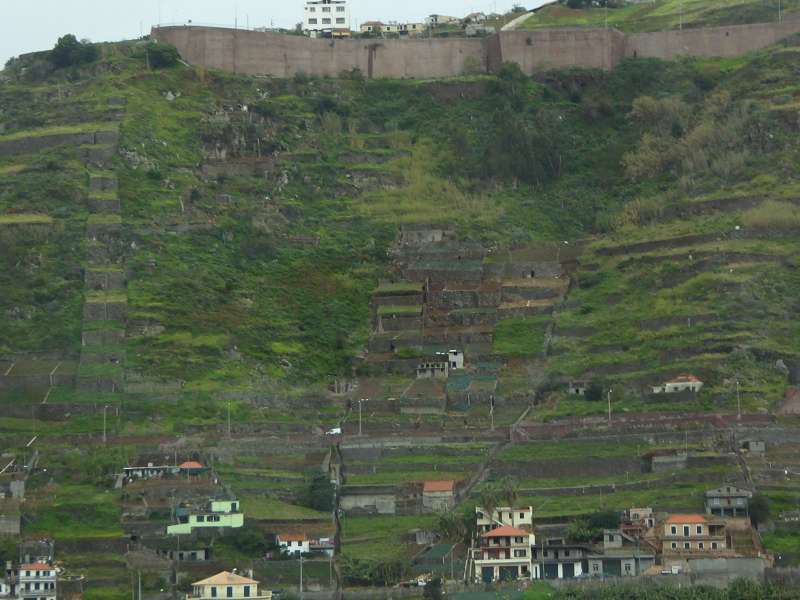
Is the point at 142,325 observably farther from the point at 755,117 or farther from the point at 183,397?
the point at 755,117

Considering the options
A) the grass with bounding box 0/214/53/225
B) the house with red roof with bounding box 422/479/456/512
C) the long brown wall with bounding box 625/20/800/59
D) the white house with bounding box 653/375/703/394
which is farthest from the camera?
the long brown wall with bounding box 625/20/800/59

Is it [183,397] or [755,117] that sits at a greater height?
[755,117]

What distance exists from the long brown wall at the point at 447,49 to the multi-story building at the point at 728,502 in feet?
147

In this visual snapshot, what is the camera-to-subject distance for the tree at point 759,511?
9231 cm

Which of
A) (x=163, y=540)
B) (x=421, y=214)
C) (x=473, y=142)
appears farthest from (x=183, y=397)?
(x=473, y=142)

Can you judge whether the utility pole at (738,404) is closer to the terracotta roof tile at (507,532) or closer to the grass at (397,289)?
the terracotta roof tile at (507,532)

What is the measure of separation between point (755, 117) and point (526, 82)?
1458 centimetres

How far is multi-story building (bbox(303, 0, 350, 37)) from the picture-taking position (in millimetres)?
146375

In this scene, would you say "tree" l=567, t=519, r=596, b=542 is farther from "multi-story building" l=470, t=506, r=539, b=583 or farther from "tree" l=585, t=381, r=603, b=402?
"tree" l=585, t=381, r=603, b=402

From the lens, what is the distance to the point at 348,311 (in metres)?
116

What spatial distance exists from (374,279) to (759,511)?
29.9m

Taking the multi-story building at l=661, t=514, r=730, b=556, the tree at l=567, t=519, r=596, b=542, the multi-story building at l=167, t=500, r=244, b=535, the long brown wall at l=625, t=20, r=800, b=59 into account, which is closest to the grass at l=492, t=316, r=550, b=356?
the tree at l=567, t=519, r=596, b=542

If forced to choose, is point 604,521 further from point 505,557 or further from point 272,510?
point 272,510

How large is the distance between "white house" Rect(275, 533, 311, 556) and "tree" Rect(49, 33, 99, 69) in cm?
4300
